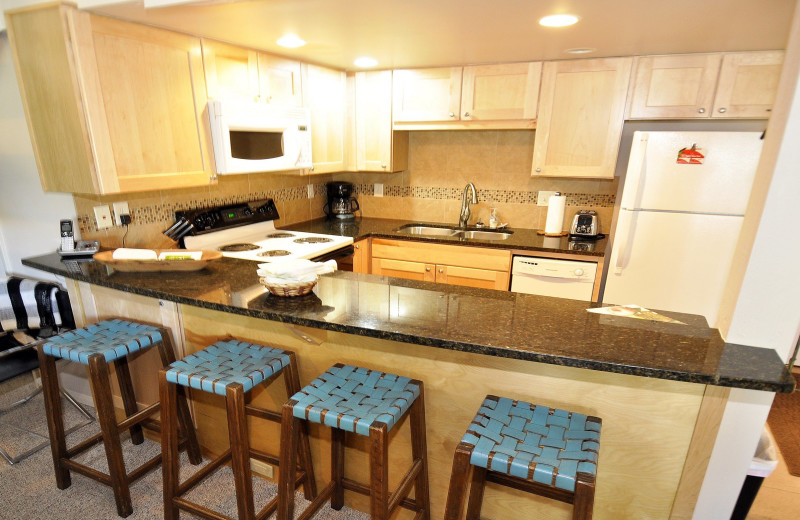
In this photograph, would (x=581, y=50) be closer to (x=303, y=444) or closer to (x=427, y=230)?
(x=427, y=230)

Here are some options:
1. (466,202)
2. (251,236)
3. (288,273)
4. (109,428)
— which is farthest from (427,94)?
(109,428)

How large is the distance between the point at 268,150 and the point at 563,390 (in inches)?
83.1

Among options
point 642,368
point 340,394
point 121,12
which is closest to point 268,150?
point 121,12

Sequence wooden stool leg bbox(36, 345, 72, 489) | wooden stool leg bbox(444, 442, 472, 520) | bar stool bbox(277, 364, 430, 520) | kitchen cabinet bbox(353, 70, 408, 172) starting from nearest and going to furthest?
1. wooden stool leg bbox(444, 442, 472, 520)
2. bar stool bbox(277, 364, 430, 520)
3. wooden stool leg bbox(36, 345, 72, 489)
4. kitchen cabinet bbox(353, 70, 408, 172)

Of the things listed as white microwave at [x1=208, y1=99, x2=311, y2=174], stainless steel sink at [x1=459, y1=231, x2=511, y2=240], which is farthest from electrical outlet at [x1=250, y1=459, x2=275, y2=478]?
stainless steel sink at [x1=459, y1=231, x2=511, y2=240]

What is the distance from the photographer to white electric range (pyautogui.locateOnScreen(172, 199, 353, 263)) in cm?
→ 246

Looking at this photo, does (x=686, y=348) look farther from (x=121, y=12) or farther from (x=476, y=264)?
(x=121, y=12)

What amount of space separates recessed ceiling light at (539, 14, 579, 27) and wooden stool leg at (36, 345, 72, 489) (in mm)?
2526

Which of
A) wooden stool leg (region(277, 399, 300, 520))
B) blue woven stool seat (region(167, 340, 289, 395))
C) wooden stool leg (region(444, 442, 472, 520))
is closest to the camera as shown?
wooden stool leg (region(444, 442, 472, 520))

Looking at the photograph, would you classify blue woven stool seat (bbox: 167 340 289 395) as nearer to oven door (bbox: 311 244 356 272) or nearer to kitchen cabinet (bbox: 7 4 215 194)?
kitchen cabinet (bbox: 7 4 215 194)

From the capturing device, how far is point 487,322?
128 centimetres

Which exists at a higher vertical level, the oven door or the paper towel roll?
the paper towel roll

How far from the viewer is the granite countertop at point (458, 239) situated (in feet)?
8.87

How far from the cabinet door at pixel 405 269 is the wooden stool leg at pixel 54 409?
1952 mm
